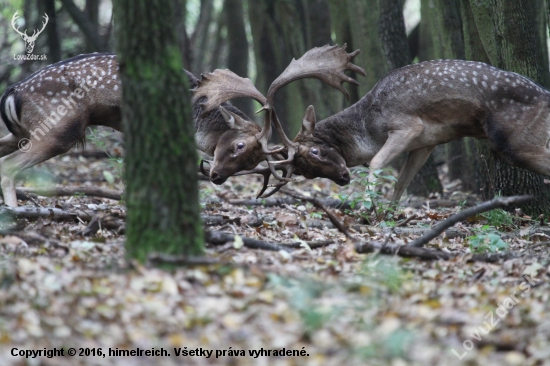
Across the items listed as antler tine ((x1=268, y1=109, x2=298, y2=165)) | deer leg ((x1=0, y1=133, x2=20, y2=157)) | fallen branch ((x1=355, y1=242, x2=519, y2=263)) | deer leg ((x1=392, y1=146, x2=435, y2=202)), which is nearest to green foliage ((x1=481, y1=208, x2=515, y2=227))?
deer leg ((x1=392, y1=146, x2=435, y2=202))

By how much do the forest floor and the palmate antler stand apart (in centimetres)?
315

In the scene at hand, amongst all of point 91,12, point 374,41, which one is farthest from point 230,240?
point 91,12

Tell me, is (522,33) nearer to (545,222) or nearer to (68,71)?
(545,222)

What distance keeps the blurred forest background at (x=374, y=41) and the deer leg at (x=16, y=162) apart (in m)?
4.21

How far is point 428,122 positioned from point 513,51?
1.46 m

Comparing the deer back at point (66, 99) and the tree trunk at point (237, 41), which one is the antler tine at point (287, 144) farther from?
the tree trunk at point (237, 41)

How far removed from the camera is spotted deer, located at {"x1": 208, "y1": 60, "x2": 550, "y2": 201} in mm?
8828

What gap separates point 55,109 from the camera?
8.87m

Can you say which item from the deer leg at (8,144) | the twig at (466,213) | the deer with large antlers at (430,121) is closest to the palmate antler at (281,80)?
the deer with large antlers at (430,121)

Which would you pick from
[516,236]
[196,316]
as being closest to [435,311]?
[196,316]

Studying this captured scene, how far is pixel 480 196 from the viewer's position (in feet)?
34.8

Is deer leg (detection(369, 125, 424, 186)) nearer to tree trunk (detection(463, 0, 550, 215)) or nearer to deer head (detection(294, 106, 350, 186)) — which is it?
deer head (detection(294, 106, 350, 186))

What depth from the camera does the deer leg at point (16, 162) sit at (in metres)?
8.34

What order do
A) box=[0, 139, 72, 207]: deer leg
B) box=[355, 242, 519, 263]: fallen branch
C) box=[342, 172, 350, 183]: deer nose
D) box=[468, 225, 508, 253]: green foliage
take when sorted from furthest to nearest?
1. box=[342, 172, 350, 183]: deer nose
2. box=[0, 139, 72, 207]: deer leg
3. box=[468, 225, 508, 253]: green foliage
4. box=[355, 242, 519, 263]: fallen branch
